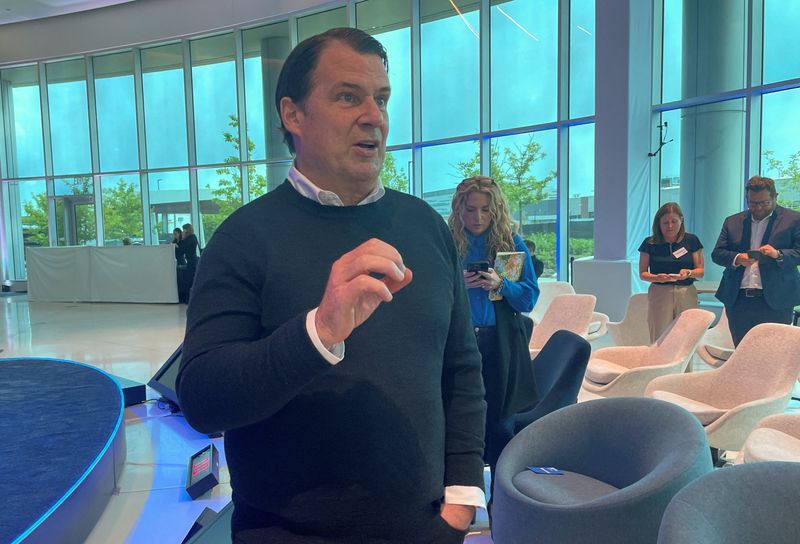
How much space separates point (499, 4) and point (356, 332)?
10524 millimetres

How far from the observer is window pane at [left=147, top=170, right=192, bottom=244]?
14789mm

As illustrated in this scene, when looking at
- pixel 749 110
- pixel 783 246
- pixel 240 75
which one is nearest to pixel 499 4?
pixel 749 110

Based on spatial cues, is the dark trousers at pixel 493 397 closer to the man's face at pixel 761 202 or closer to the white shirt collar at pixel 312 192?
the white shirt collar at pixel 312 192

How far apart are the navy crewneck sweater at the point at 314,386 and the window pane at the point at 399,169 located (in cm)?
1087

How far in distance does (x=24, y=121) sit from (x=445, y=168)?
39.8 feet

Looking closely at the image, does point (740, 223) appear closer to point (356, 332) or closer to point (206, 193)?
point (356, 332)

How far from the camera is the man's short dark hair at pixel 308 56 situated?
1.15m

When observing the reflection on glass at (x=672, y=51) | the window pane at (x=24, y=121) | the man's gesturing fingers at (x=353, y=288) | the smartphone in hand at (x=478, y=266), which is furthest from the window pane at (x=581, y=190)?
the window pane at (x=24, y=121)

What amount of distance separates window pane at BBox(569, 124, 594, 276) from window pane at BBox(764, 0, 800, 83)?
2572 mm

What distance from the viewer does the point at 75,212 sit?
1602 centimetres

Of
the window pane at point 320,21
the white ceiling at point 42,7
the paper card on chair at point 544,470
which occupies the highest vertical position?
the white ceiling at point 42,7

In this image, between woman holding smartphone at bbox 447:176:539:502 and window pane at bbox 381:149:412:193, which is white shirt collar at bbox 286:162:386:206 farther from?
window pane at bbox 381:149:412:193

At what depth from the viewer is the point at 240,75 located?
544 inches

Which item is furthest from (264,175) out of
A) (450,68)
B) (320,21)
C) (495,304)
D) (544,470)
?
(544,470)
